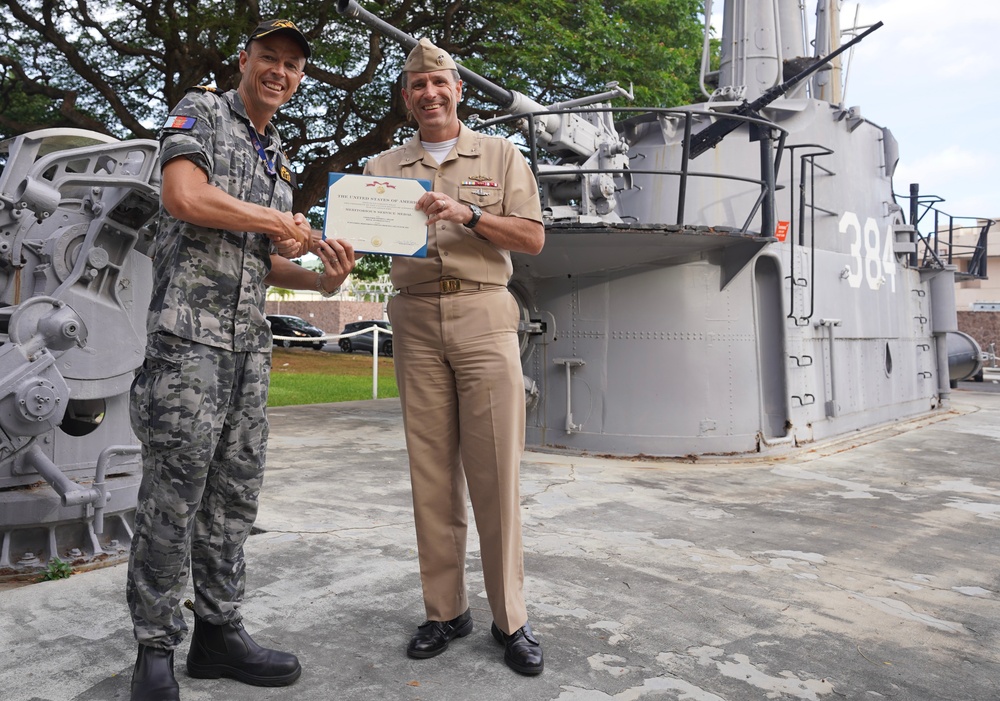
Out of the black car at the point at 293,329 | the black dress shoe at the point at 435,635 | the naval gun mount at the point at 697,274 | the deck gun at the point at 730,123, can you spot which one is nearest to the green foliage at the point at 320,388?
the naval gun mount at the point at 697,274

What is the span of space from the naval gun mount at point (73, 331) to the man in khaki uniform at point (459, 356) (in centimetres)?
146

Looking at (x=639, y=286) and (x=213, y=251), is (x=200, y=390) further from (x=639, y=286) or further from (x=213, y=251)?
(x=639, y=286)

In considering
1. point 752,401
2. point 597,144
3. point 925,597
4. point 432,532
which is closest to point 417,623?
point 432,532

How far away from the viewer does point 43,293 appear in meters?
3.77

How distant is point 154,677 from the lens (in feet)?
7.98

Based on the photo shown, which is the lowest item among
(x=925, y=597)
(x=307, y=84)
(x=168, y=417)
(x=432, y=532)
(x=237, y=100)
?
(x=925, y=597)

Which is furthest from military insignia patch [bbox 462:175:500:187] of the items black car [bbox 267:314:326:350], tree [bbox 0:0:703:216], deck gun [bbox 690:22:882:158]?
black car [bbox 267:314:326:350]

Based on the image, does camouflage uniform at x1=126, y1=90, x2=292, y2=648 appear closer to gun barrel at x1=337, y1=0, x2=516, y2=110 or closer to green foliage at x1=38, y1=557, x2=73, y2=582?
green foliage at x1=38, y1=557, x2=73, y2=582

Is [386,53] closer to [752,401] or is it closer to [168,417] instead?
[752,401]

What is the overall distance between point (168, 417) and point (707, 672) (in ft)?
Result: 6.01

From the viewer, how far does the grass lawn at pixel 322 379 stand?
44.1 ft

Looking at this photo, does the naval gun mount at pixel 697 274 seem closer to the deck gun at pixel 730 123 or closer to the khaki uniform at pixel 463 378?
the deck gun at pixel 730 123

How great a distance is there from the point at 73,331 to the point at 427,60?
1.87m

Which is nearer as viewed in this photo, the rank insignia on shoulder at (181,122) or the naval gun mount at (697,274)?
the rank insignia on shoulder at (181,122)
